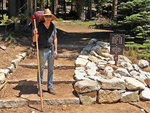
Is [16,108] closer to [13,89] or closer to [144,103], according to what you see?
[13,89]

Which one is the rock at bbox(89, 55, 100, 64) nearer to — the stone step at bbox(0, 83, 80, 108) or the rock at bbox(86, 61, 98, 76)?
the rock at bbox(86, 61, 98, 76)

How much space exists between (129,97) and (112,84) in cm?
61

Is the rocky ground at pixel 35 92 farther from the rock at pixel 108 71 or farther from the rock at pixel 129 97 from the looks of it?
the rock at pixel 108 71

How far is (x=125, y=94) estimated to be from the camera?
Result: 5.32 m

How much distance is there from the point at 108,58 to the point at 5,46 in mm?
4597

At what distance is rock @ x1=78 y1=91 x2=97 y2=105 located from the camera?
5117 millimetres

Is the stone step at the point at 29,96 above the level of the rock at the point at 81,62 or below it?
below

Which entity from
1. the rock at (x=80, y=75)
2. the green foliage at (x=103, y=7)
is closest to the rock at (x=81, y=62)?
the rock at (x=80, y=75)

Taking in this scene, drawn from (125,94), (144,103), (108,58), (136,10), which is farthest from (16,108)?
(136,10)

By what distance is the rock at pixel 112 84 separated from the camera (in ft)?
17.2

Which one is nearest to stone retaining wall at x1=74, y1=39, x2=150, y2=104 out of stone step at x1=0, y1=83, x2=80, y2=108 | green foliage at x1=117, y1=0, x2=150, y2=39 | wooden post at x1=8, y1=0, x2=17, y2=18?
stone step at x1=0, y1=83, x2=80, y2=108

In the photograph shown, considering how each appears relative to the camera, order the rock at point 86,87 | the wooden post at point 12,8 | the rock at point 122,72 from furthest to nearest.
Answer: the wooden post at point 12,8 < the rock at point 122,72 < the rock at point 86,87

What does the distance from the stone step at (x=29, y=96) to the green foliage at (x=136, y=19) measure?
530cm

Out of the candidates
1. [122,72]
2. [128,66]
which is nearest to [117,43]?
[128,66]
